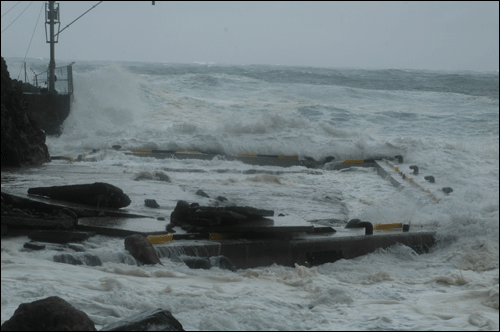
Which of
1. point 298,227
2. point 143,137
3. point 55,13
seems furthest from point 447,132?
point 298,227

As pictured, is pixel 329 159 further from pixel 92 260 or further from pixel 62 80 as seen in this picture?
pixel 92 260

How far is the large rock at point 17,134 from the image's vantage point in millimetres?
5070

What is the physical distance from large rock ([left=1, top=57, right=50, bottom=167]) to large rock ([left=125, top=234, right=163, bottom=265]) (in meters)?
2.32

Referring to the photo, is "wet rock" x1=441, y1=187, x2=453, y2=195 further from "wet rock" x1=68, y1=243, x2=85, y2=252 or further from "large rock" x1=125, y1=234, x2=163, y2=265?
"wet rock" x1=68, y1=243, x2=85, y2=252

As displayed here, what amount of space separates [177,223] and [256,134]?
23.6 ft

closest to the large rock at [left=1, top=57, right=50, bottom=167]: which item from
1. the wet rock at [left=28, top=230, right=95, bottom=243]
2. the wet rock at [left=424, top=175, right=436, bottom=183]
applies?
the wet rock at [left=28, top=230, right=95, bottom=243]

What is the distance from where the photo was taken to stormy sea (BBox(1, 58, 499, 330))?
234 cm

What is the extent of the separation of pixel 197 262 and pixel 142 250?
359 mm

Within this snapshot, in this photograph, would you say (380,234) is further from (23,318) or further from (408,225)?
(23,318)

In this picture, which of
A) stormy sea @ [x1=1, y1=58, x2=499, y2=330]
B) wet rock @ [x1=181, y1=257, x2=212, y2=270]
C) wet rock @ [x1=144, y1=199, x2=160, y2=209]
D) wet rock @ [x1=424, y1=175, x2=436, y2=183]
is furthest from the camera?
wet rock @ [x1=424, y1=175, x2=436, y2=183]

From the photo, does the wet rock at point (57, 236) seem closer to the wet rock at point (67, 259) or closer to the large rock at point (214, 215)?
Answer: the wet rock at point (67, 259)

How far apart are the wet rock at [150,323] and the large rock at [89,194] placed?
6.84 feet

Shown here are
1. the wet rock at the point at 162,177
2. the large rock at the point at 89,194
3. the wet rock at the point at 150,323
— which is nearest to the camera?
the wet rock at the point at 150,323

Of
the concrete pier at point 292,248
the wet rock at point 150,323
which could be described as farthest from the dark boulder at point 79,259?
the wet rock at point 150,323
